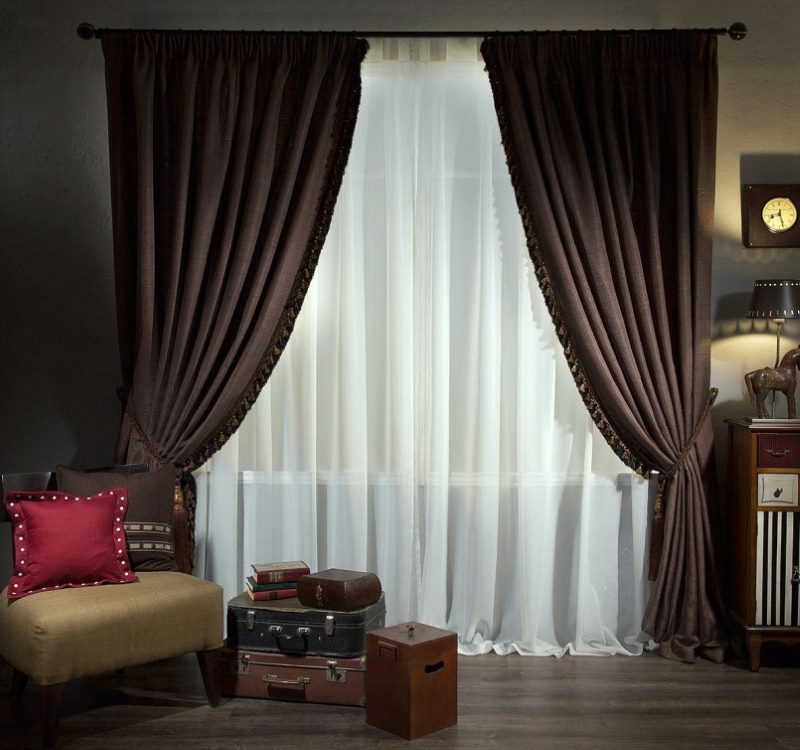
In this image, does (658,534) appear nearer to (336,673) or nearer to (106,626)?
(336,673)

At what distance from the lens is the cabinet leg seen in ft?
11.5

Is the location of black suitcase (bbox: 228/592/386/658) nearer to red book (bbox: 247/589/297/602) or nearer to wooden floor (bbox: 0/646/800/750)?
red book (bbox: 247/589/297/602)

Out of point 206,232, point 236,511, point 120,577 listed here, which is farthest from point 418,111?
point 120,577

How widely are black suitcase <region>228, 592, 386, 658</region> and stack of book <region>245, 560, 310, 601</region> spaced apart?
4 cm

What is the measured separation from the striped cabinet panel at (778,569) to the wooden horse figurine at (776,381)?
42cm

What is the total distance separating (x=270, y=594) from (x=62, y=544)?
2.38 feet

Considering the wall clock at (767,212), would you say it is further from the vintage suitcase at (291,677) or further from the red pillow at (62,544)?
the red pillow at (62,544)

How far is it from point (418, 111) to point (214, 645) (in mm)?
2180

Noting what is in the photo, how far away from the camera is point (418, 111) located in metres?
3.81

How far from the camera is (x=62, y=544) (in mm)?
3006

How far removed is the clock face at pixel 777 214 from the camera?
3889 millimetres

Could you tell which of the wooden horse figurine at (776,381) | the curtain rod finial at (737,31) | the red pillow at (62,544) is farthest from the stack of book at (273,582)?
the curtain rod finial at (737,31)

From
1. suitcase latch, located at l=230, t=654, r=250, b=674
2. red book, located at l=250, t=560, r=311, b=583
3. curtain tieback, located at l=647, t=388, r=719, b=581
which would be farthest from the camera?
curtain tieback, located at l=647, t=388, r=719, b=581

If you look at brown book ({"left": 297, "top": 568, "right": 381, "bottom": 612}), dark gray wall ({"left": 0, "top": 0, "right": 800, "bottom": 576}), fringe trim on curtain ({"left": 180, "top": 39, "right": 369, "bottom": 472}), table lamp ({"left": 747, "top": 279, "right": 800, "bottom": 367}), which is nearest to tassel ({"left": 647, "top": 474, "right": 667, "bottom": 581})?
dark gray wall ({"left": 0, "top": 0, "right": 800, "bottom": 576})
